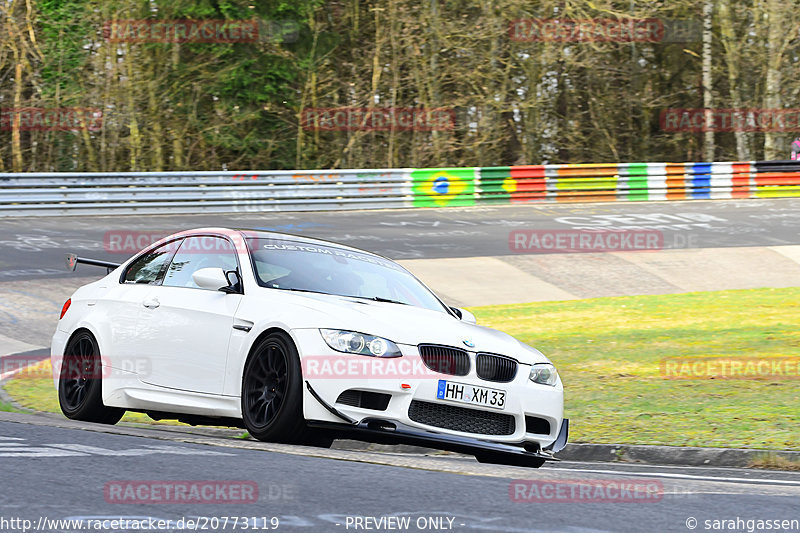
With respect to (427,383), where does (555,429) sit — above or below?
below

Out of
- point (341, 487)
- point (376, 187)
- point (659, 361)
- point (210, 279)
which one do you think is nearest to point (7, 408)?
point (210, 279)

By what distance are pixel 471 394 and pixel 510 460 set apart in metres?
0.85

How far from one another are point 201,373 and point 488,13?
28.6 m

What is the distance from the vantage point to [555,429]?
25.7 feet

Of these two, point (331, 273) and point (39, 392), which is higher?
point (331, 273)

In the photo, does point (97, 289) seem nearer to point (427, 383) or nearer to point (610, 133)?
point (427, 383)

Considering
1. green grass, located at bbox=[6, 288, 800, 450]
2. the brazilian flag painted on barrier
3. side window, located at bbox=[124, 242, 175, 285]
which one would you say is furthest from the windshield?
the brazilian flag painted on barrier

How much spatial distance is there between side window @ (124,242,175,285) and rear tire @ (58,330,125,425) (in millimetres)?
579

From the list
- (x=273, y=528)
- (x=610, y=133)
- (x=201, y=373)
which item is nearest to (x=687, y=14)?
(x=610, y=133)

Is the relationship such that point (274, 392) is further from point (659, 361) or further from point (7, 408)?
point (659, 361)

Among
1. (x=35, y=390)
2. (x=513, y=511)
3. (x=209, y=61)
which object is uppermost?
(x=209, y=61)

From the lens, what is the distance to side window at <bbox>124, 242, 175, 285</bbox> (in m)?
8.91

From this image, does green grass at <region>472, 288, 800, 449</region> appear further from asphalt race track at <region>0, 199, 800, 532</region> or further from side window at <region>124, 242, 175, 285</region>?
side window at <region>124, 242, 175, 285</region>

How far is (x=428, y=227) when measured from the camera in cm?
2670
